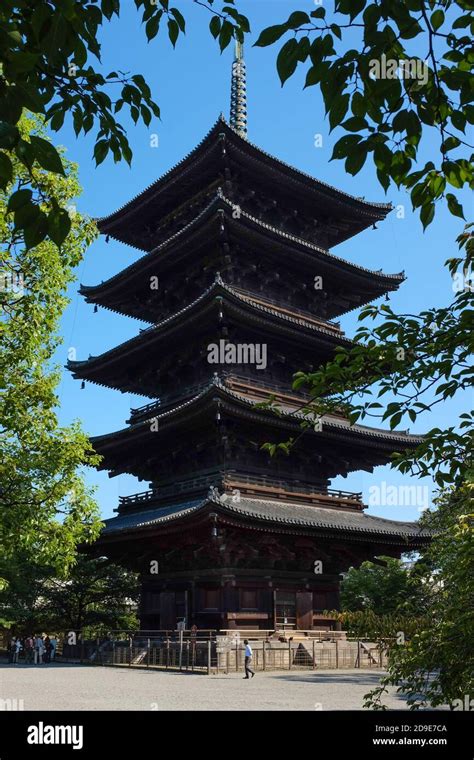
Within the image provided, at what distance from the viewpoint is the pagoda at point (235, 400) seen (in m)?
24.7

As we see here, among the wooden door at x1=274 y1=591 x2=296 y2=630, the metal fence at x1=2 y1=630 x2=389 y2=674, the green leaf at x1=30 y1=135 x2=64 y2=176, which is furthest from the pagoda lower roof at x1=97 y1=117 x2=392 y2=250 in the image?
the green leaf at x1=30 y1=135 x2=64 y2=176

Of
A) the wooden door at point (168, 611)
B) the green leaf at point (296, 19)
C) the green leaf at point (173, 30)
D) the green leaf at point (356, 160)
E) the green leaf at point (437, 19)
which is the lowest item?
the wooden door at point (168, 611)

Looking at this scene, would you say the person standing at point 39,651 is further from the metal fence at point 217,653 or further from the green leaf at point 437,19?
the green leaf at point 437,19

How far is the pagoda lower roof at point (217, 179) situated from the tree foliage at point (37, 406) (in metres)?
15.2

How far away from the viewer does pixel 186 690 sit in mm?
16062

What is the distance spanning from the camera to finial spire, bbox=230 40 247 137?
1569 inches

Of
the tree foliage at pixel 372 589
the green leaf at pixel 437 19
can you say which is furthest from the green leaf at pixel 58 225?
the tree foliage at pixel 372 589

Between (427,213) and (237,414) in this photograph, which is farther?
(237,414)

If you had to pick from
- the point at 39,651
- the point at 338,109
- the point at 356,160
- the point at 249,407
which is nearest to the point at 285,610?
the point at 249,407

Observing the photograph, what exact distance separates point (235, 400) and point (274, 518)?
434cm

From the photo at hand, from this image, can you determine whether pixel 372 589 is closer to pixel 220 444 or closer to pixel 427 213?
pixel 220 444

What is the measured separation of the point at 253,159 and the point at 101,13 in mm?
24737

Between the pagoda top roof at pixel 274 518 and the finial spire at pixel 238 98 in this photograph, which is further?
the finial spire at pixel 238 98
